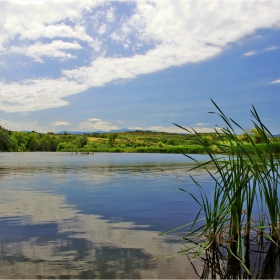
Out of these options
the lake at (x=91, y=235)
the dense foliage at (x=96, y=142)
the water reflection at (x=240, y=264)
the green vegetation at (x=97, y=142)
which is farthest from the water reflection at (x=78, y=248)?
the dense foliage at (x=96, y=142)

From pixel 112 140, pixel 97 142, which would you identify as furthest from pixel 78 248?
pixel 97 142

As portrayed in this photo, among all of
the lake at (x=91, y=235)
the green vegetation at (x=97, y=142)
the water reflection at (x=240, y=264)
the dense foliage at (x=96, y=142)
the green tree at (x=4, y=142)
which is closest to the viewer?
the water reflection at (x=240, y=264)

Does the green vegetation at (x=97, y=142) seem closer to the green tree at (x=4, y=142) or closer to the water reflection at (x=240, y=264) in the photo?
the green tree at (x=4, y=142)

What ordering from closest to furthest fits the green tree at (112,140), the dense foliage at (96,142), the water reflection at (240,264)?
the water reflection at (240,264)
the dense foliage at (96,142)
the green tree at (112,140)

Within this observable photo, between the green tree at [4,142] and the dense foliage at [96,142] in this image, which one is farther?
the green tree at [4,142]

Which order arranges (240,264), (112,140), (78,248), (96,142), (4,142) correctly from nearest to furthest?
(240,264) → (78,248) → (4,142) → (112,140) → (96,142)

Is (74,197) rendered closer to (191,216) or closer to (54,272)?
(191,216)

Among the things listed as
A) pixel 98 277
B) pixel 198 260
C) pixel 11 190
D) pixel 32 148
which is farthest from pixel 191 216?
pixel 32 148

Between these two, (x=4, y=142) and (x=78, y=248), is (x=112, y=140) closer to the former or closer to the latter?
(x=4, y=142)

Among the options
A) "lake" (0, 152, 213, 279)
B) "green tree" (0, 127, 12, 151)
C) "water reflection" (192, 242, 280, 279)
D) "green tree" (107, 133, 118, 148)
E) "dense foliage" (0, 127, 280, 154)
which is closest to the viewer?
"water reflection" (192, 242, 280, 279)

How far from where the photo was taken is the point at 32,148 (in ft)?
346

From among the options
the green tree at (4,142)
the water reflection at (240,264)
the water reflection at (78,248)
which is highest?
the green tree at (4,142)

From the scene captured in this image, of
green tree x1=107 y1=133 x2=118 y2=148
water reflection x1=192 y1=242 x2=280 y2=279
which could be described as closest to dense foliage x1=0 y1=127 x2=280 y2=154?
green tree x1=107 y1=133 x2=118 y2=148

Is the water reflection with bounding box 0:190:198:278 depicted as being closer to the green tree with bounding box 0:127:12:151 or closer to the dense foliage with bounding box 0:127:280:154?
the dense foliage with bounding box 0:127:280:154
